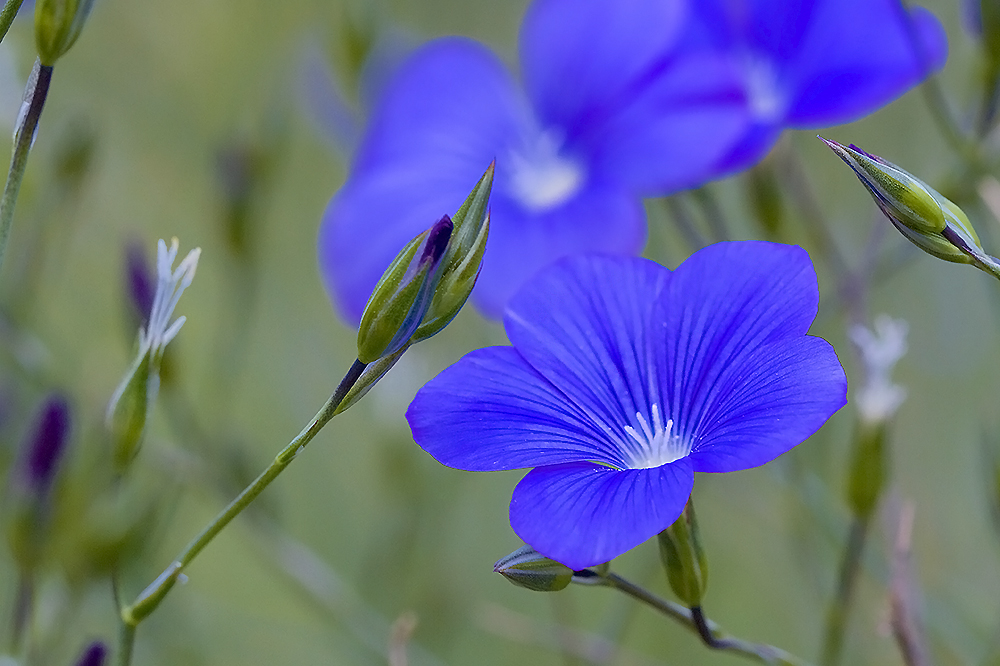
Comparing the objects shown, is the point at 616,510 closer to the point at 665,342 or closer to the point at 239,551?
the point at 665,342

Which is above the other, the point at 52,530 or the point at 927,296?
the point at 52,530

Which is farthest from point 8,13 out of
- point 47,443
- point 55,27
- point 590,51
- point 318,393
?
point 318,393

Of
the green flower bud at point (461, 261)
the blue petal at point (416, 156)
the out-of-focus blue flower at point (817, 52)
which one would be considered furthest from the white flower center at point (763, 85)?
the green flower bud at point (461, 261)

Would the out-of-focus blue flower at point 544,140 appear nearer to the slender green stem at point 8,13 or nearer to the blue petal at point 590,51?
the blue petal at point 590,51

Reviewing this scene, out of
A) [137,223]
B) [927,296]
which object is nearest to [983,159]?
[927,296]

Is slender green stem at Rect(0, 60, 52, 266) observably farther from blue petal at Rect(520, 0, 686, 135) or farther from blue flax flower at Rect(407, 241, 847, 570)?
blue petal at Rect(520, 0, 686, 135)

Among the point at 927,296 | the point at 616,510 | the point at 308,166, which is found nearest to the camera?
the point at 616,510
